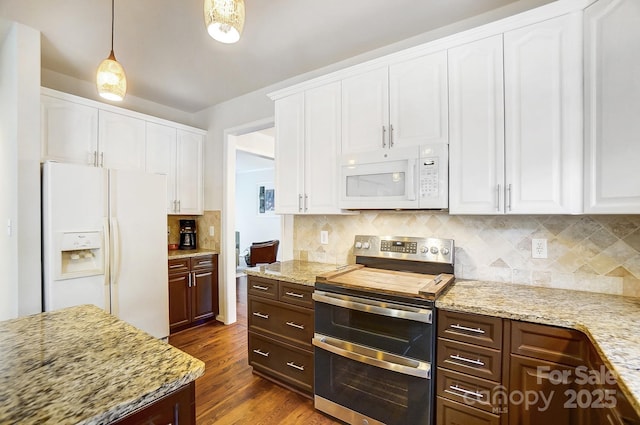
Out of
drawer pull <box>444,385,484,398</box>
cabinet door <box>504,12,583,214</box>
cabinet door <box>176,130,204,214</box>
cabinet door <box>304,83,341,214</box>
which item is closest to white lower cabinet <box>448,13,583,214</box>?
cabinet door <box>504,12,583,214</box>

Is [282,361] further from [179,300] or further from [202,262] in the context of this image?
[202,262]

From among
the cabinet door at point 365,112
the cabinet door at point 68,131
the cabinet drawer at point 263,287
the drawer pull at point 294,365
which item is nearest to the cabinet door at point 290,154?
the cabinet door at point 365,112

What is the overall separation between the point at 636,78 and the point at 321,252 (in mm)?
2264

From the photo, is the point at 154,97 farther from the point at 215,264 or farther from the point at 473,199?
the point at 473,199

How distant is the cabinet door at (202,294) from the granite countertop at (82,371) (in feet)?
7.48

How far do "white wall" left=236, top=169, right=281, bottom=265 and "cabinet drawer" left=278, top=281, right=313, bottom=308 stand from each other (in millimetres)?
5014

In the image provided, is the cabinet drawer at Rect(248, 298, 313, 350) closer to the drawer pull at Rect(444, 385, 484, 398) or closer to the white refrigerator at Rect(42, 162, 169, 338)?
the drawer pull at Rect(444, 385, 484, 398)

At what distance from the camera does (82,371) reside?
0.87 meters

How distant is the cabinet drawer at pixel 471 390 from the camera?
1.47 metres

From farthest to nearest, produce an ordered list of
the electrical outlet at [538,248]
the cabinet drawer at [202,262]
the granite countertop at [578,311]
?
the cabinet drawer at [202,262]
the electrical outlet at [538,248]
the granite countertop at [578,311]

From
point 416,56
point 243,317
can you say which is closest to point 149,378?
point 416,56

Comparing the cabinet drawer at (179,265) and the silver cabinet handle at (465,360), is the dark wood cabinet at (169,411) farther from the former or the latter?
the cabinet drawer at (179,265)

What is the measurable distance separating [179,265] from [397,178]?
2.62 meters

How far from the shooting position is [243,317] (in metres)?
3.90
